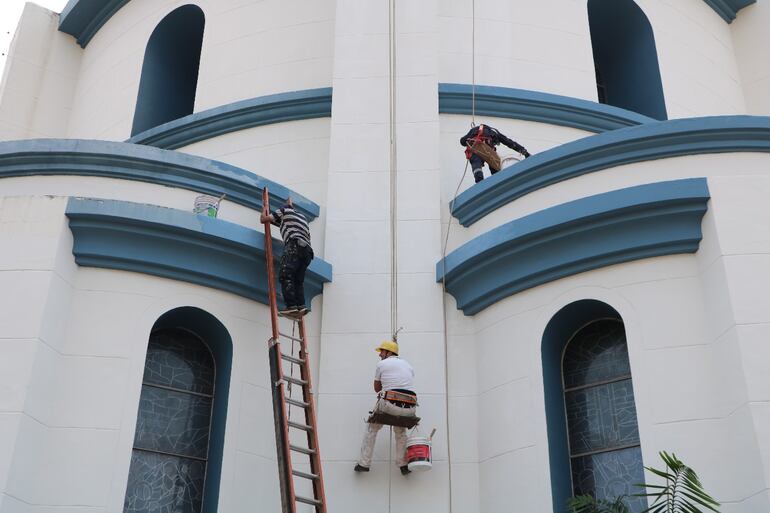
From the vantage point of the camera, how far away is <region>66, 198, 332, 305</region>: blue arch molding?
1166 cm

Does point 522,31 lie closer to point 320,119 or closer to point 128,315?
point 320,119

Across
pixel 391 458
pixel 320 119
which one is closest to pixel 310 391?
pixel 391 458

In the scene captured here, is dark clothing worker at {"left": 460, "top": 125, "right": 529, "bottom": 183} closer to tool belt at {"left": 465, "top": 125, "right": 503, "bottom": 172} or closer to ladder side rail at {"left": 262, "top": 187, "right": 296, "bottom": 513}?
tool belt at {"left": 465, "top": 125, "right": 503, "bottom": 172}

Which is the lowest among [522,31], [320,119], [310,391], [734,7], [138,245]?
[310,391]

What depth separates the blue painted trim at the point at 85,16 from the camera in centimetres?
1902

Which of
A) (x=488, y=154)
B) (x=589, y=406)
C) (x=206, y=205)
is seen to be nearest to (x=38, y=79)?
(x=206, y=205)

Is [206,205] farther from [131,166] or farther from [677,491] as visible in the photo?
[677,491]

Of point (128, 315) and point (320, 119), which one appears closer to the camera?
point (128, 315)

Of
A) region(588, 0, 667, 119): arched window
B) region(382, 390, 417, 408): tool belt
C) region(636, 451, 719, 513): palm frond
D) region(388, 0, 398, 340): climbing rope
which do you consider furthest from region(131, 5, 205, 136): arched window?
region(636, 451, 719, 513): palm frond

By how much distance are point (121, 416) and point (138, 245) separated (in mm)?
1918

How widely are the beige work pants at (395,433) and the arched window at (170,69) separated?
7.87m

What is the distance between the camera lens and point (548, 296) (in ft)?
39.1

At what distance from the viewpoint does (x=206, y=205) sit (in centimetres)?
1240

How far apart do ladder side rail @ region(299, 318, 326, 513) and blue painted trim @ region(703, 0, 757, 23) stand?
10.5 m
